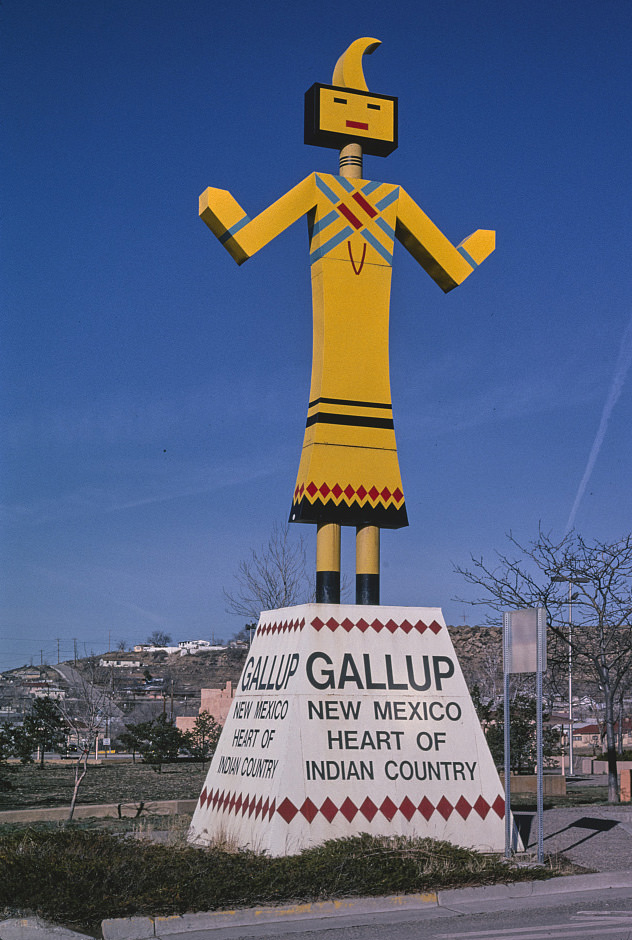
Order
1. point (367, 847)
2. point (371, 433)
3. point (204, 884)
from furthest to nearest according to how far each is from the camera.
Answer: point (371, 433) < point (367, 847) < point (204, 884)

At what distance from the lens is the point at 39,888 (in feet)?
27.5

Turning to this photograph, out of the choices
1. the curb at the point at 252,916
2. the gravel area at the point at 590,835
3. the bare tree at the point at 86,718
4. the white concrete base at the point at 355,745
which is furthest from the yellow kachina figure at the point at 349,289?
the bare tree at the point at 86,718

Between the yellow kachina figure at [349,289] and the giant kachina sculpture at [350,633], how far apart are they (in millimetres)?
17

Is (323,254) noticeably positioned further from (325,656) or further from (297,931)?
(297,931)

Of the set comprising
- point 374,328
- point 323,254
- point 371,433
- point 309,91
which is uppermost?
point 309,91

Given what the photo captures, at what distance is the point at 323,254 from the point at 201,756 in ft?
104

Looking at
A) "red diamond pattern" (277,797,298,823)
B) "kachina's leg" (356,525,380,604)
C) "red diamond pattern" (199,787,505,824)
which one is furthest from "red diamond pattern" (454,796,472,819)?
"kachina's leg" (356,525,380,604)

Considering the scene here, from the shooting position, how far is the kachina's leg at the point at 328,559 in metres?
12.0

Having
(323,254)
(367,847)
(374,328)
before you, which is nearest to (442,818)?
(367,847)

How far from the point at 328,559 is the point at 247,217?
406 centimetres

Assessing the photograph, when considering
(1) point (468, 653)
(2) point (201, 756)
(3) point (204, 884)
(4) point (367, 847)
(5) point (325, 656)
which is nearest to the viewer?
(3) point (204, 884)

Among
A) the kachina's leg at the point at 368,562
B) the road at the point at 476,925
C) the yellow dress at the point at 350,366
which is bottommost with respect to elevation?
the road at the point at 476,925

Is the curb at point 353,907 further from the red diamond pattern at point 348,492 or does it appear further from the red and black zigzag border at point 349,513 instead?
the red diamond pattern at point 348,492

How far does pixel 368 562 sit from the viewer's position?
1224 centimetres
